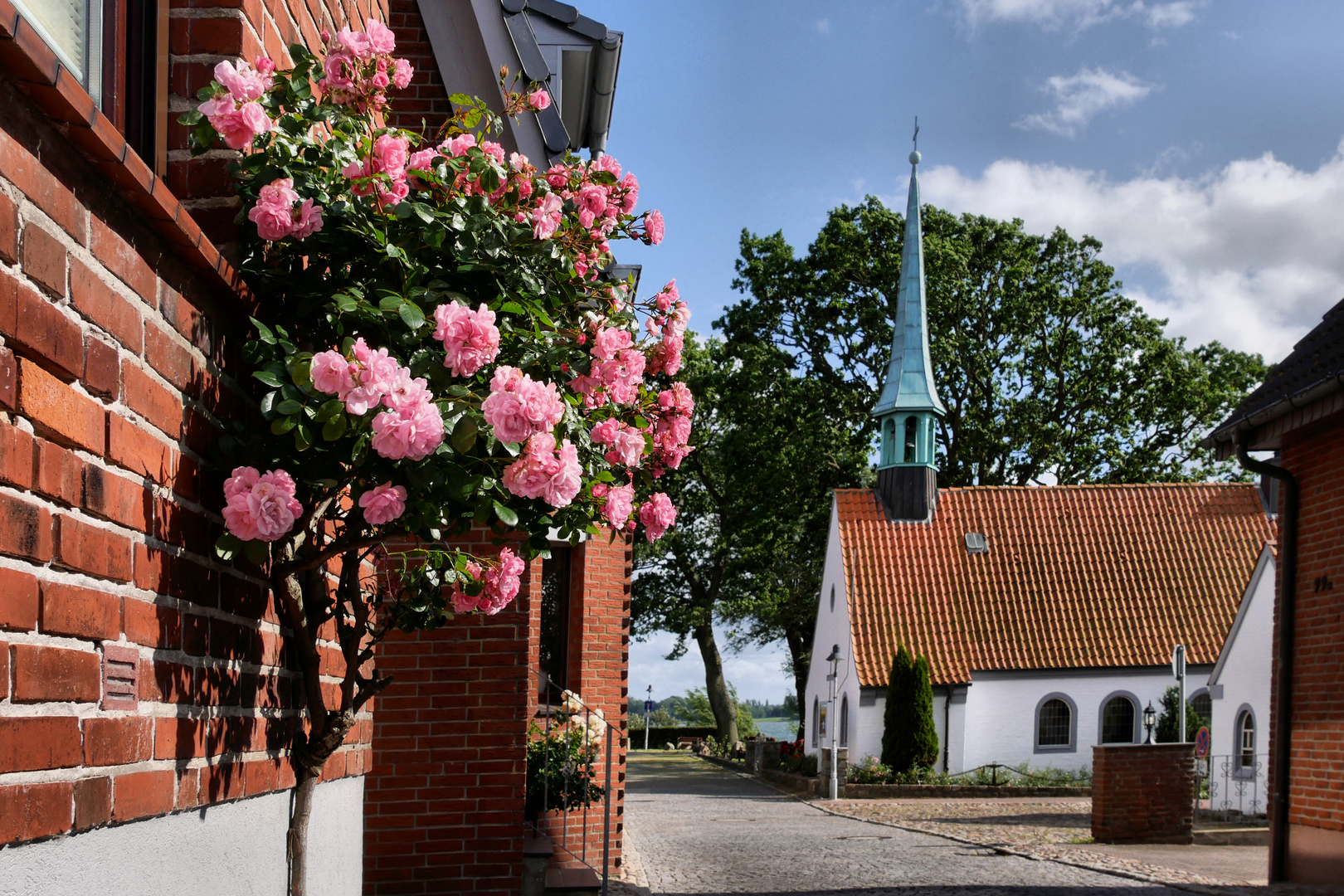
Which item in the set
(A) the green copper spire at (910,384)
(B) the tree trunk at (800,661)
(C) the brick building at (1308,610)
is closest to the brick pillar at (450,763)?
(C) the brick building at (1308,610)

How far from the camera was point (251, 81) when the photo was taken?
2.93 metres

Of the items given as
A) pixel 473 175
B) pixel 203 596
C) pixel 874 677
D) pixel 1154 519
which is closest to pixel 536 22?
pixel 473 175

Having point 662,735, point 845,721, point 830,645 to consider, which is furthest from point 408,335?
point 662,735

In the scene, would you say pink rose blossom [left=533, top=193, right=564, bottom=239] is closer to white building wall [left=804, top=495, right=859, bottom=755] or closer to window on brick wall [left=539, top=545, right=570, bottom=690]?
window on brick wall [left=539, top=545, right=570, bottom=690]

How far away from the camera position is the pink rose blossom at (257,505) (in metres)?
2.72

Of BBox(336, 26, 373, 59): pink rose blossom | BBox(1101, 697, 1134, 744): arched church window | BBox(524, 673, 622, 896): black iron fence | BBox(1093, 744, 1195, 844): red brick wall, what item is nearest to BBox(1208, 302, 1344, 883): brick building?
BBox(1093, 744, 1195, 844): red brick wall

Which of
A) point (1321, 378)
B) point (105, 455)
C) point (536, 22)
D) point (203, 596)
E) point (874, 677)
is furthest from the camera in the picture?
point (874, 677)

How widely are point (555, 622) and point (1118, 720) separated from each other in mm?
20916

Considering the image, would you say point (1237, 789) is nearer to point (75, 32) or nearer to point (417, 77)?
point (417, 77)

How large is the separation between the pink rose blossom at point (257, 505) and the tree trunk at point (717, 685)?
37.1 meters

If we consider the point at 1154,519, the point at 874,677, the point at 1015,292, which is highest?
the point at 1015,292

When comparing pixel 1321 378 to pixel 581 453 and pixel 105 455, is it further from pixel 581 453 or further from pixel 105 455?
pixel 105 455

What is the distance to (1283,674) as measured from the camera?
12.0 m

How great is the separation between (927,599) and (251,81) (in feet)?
92.5
